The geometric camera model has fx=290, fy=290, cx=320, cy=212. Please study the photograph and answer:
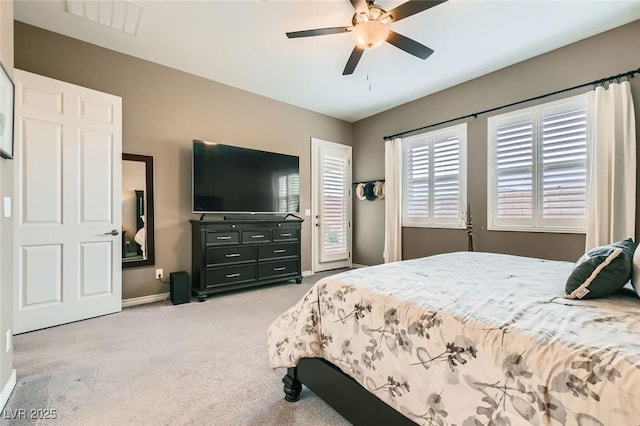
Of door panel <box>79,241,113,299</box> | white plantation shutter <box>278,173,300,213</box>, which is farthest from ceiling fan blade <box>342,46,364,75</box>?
door panel <box>79,241,113,299</box>

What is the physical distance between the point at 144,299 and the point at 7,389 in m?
1.91

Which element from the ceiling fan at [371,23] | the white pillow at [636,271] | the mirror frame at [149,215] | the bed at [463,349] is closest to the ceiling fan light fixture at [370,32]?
the ceiling fan at [371,23]

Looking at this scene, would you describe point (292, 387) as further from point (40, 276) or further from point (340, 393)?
point (40, 276)

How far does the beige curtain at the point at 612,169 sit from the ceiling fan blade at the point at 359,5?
2.59m

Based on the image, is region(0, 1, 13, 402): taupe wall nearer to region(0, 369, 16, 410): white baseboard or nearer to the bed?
region(0, 369, 16, 410): white baseboard

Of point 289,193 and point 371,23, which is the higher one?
point 371,23

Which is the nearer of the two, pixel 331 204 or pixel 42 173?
pixel 42 173

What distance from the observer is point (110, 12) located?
9.00ft

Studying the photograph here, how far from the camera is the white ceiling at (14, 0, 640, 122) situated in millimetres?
2668

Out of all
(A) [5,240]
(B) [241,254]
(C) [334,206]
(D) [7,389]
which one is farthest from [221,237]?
(C) [334,206]

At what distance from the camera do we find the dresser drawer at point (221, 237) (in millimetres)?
3707

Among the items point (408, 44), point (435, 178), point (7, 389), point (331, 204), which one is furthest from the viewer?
point (331, 204)

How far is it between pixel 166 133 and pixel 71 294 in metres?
2.11

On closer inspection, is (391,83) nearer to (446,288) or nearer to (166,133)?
(166,133)
